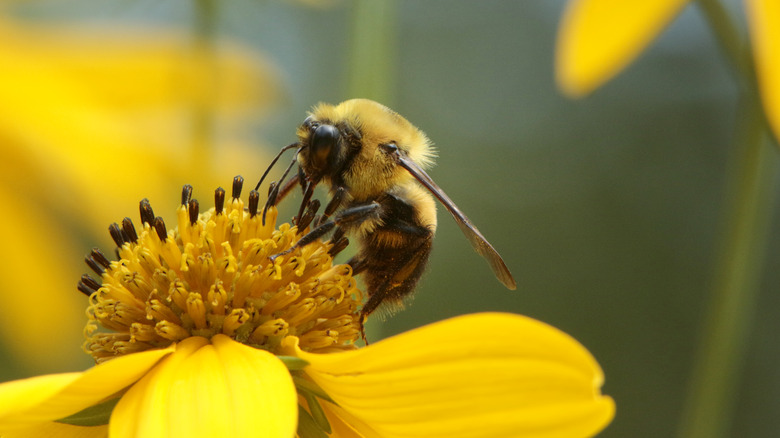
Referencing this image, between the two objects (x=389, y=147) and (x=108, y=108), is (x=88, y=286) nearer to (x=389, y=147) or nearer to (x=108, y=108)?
(x=389, y=147)

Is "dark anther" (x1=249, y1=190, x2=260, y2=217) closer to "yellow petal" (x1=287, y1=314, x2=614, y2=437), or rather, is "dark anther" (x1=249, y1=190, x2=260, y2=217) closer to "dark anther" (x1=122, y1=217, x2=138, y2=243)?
"dark anther" (x1=122, y1=217, x2=138, y2=243)

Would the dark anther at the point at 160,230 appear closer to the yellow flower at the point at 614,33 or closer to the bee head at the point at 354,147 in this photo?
the bee head at the point at 354,147

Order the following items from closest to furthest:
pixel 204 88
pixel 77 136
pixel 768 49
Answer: pixel 768 49
pixel 204 88
pixel 77 136

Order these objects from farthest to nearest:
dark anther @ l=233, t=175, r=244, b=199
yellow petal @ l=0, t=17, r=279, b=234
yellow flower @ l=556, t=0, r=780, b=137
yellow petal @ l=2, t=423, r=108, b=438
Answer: yellow petal @ l=0, t=17, r=279, b=234 → dark anther @ l=233, t=175, r=244, b=199 → yellow flower @ l=556, t=0, r=780, b=137 → yellow petal @ l=2, t=423, r=108, b=438

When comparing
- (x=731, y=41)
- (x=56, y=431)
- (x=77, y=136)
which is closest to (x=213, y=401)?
(x=56, y=431)

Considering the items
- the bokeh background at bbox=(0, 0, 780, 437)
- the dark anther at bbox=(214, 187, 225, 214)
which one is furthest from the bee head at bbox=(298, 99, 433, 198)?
the bokeh background at bbox=(0, 0, 780, 437)

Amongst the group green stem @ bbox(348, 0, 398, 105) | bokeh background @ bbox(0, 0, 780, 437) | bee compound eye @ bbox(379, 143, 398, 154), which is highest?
green stem @ bbox(348, 0, 398, 105)
